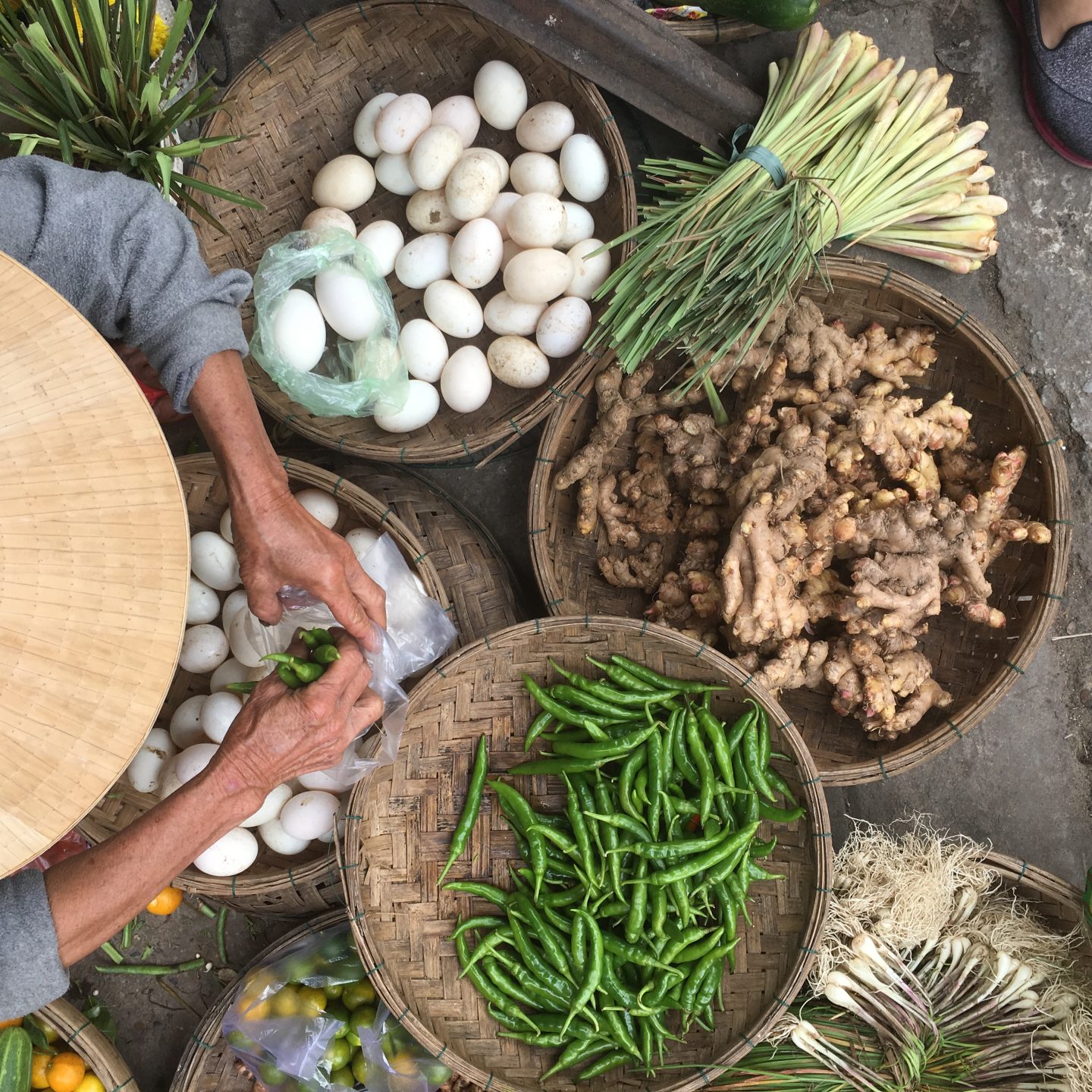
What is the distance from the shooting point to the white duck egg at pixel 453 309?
1.97 metres

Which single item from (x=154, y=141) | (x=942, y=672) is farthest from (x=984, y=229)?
(x=154, y=141)

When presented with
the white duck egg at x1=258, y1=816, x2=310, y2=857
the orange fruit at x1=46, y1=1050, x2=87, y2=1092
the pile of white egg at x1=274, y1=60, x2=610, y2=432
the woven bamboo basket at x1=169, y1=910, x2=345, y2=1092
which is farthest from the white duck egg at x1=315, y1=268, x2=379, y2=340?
the orange fruit at x1=46, y1=1050, x2=87, y2=1092

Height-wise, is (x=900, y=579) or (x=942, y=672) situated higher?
(x=900, y=579)

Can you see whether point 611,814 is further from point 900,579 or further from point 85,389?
point 85,389

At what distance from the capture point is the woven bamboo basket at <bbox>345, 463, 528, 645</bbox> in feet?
6.75

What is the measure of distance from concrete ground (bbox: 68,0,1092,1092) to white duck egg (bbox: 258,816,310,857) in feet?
1.79

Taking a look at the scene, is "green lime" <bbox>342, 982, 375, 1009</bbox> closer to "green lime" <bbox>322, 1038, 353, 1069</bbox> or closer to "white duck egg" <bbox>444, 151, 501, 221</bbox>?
"green lime" <bbox>322, 1038, 353, 1069</bbox>

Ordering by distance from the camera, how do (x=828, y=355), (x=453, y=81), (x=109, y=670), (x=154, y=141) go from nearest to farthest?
(x=109, y=670) → (x=154, y=141) → (x=828, y=355) → (x=453, y=81)

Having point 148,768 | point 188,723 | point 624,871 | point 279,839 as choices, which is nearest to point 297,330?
point 188,723

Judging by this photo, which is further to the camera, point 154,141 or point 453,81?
point 453,81

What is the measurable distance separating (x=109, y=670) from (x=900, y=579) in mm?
1475

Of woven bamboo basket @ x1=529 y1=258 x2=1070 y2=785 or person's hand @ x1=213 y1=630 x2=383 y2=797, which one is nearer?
person's hand @ x1=213 y1=630 x2=383 y2=797

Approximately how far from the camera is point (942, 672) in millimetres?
2080

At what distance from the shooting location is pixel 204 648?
193 cm
